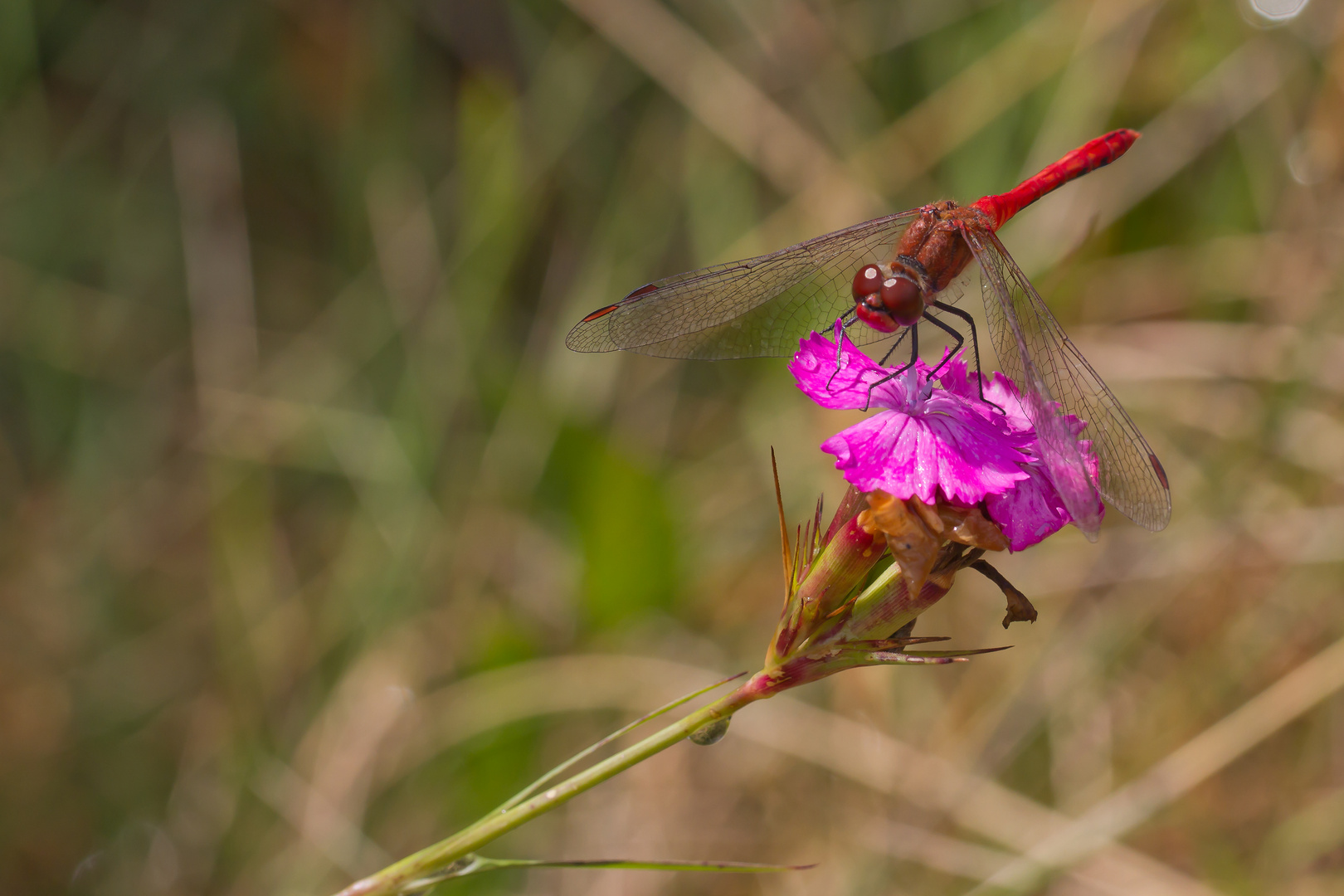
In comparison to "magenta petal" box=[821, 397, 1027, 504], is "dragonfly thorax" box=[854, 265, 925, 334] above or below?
above

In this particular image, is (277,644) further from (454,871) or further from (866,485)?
(866,485)

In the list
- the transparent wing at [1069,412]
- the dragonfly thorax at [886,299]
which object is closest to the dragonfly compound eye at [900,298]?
the dragonfly thorax at [886,299]

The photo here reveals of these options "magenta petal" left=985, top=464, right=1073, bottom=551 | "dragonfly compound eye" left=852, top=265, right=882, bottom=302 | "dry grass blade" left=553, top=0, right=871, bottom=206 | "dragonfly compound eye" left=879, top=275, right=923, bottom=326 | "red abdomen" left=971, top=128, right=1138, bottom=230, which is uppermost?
"dry grass blade" left=553, top=0, right=871, bottom=206

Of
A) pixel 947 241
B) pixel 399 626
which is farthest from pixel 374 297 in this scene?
pixel 947 241

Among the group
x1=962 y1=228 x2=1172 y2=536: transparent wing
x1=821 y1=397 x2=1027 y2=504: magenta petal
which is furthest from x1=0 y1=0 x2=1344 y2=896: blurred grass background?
x1=821 y1=397 x2=1027 y2=504: magenta petal

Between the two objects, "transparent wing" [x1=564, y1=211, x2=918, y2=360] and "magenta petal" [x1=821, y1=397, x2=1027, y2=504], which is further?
"transparent wing" [x1=564, y1=211, x2=918, y2=360]

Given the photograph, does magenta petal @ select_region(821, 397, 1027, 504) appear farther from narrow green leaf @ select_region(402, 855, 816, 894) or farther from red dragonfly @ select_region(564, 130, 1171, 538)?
narrow green leaf @ select_region(402, 855, 816, 894)

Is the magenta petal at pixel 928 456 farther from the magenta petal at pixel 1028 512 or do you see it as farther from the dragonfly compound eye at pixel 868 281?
the dragonfly compound eye at pixel 868 281

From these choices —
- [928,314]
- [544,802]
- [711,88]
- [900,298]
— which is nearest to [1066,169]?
[928,314]
